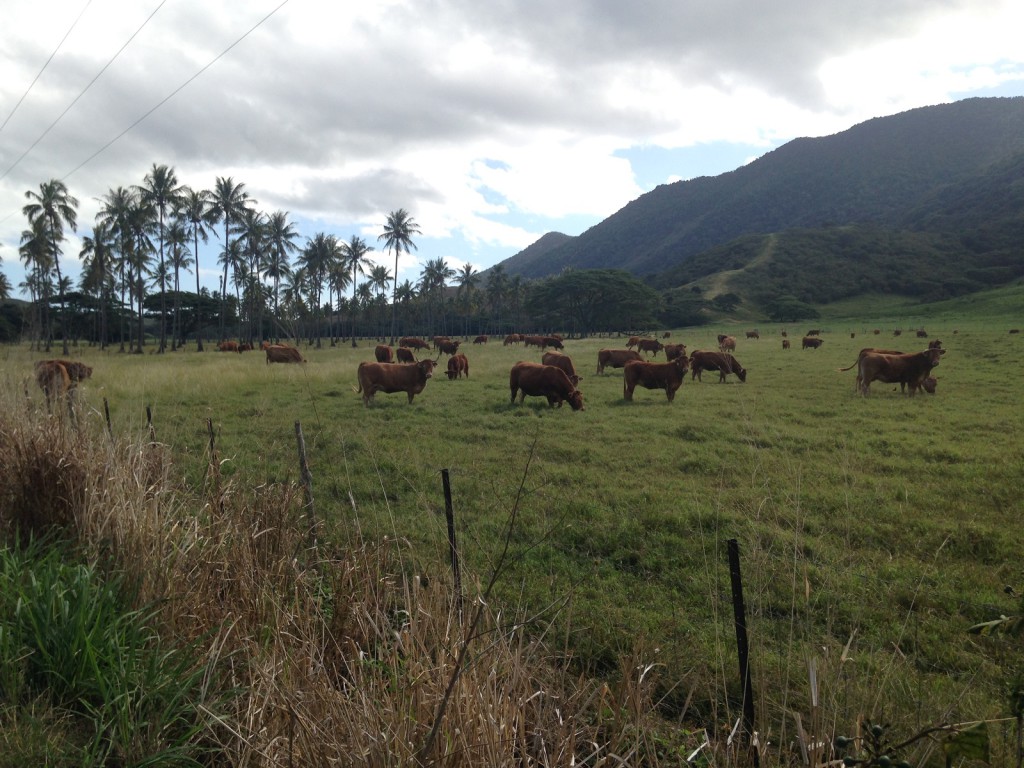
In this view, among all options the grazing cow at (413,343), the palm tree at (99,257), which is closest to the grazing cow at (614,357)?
the grazing cow at (413,343)

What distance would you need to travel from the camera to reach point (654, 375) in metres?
15.9

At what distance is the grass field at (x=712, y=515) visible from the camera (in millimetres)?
3473

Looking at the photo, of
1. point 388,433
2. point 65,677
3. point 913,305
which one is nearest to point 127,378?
point 388,433

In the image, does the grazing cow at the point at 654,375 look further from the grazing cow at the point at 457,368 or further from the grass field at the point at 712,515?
the grazing cow at the point at 457,368

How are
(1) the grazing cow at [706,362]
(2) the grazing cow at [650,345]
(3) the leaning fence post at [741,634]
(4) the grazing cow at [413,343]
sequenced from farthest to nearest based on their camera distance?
(4) the grazing cow at [413,343]
(2) the grazing cow at [650,345]
(1) the grazing cow at [706,362]
(3) the leaning fence post at [741,634]

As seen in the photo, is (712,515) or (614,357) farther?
(614,357)

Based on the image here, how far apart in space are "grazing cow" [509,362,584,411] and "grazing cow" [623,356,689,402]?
1.88m

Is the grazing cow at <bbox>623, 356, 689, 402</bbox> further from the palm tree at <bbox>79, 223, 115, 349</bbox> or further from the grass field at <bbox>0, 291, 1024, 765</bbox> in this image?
the palm tree at <bbox>79, 223, 115, 349</bbox>

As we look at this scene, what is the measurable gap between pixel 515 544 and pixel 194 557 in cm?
284

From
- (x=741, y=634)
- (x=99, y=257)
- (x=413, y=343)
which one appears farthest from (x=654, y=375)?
(x=99, y=257)

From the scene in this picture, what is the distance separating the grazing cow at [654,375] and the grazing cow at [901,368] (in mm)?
4906

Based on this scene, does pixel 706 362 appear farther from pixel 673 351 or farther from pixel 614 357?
pixel 673 351

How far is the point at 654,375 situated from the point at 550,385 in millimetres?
3086

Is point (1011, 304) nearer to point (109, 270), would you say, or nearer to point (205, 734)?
point (205, 734)
